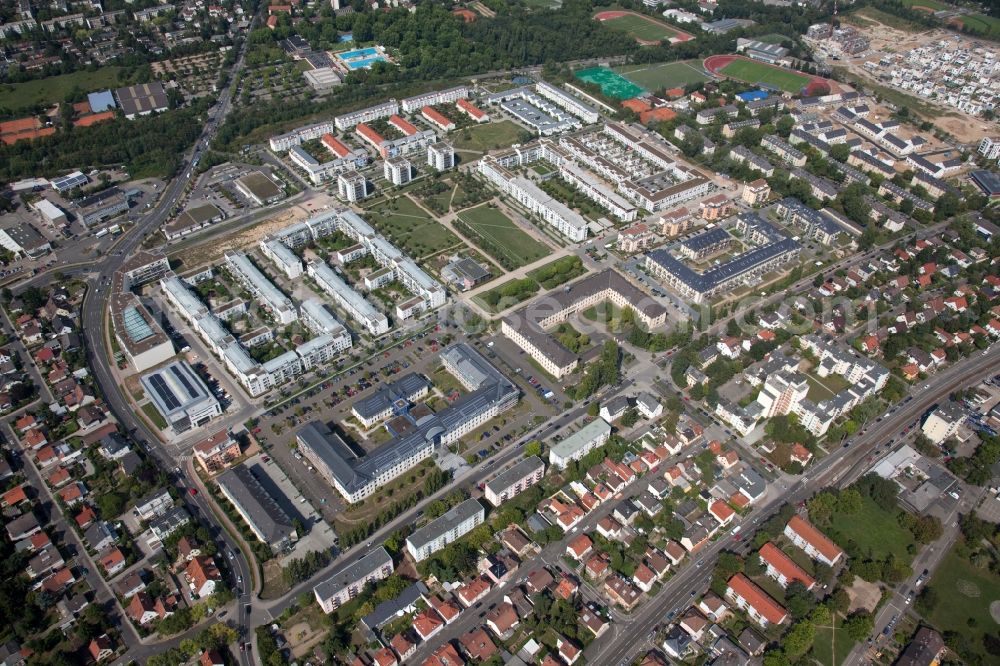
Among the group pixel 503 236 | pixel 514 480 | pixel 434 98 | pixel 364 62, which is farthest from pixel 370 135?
pixel 514 480

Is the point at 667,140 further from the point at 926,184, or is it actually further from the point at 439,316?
the point at 439,316

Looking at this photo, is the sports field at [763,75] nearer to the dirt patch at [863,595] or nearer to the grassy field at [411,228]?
the grassy field at [411,228]

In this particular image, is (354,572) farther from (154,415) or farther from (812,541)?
(812,541)

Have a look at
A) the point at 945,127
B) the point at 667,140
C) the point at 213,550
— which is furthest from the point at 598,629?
the point at 945,127

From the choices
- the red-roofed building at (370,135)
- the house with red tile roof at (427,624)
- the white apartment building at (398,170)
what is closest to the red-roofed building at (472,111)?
the red-roofed building at (370,135)

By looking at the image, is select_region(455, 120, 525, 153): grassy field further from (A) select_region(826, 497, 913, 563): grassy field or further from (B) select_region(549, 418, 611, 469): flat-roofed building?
(A) select_region(826, 497, 913, 563): grassy field

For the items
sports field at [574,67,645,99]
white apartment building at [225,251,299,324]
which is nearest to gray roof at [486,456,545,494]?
white apartment building at [225,251,299,324]
